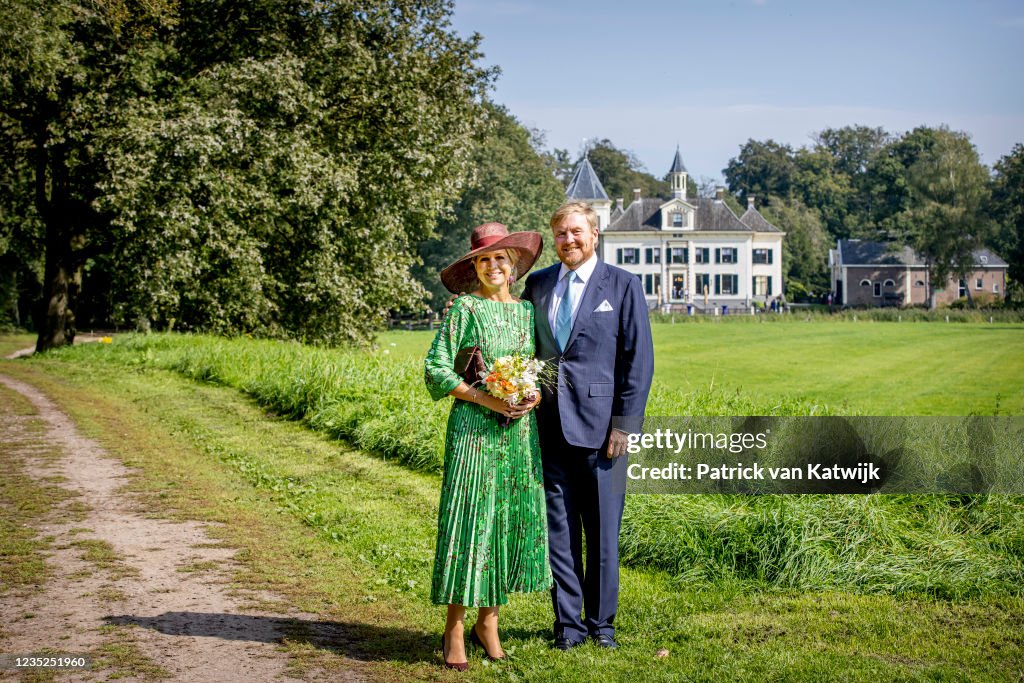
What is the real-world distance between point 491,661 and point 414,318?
189 feet

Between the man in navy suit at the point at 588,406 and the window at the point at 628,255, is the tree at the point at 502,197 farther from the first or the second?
the man in navy suit at the point at 588,406

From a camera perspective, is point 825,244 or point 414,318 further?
point 825,244

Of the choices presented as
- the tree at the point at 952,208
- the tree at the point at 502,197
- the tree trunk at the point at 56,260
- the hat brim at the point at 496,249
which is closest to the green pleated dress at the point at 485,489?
the hat brim at the point at 496,249

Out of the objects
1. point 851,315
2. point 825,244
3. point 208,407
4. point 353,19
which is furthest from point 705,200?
point 208,407

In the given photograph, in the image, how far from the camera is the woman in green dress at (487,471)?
173 inches

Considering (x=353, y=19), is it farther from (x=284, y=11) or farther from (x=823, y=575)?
(x=823, y=575)

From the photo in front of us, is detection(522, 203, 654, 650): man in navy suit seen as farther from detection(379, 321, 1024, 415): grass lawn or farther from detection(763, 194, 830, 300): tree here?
detection(763, 194, 830, 300): tree

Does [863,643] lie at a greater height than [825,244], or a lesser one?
lesser

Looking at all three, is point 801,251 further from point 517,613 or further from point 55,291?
point 517,613

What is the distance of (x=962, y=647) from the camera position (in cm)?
470

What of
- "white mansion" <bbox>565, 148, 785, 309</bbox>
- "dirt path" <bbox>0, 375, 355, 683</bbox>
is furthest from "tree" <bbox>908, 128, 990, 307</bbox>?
"dirt path" <bbox>0, 375, 355, 683</bbox>

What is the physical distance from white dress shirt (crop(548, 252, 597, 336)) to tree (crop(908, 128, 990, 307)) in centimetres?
7269

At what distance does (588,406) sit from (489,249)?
0.89 meters

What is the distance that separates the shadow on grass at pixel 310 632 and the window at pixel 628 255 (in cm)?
7490
